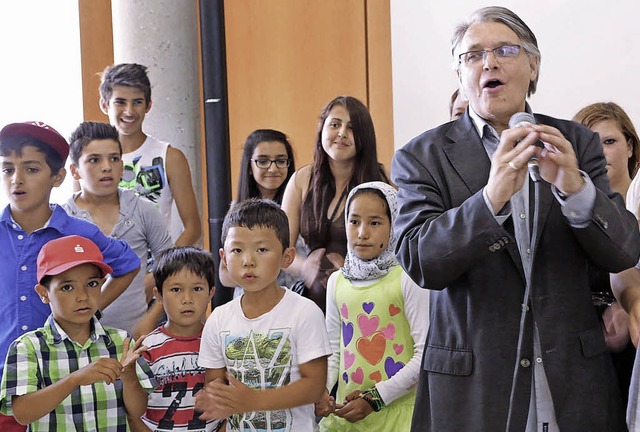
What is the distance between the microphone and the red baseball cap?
56.4 inches

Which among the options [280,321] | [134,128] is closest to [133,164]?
[134,128]

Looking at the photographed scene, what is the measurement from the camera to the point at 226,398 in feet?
8.32

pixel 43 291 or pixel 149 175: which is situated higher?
pixel 149 175

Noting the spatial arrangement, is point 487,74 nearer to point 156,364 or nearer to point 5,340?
point 156,364

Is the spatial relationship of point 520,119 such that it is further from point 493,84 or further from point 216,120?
point 216,120

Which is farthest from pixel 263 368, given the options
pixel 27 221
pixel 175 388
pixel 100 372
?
pixel 27 221

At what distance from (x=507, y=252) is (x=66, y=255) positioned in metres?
1.42

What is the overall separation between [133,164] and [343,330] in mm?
1305

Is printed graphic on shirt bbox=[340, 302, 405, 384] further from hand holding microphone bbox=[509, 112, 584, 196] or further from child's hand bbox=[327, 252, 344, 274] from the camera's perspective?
hand holding microphone bbox=[509, 112, 584, 196]

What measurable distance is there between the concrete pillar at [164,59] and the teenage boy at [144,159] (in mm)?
1002

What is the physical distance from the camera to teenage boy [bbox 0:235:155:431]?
103 inches

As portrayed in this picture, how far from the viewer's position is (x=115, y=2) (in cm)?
502

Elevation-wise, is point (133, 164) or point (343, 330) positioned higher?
point (133, 164)

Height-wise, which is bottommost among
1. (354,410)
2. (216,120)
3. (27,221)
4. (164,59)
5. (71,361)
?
(354,410)
